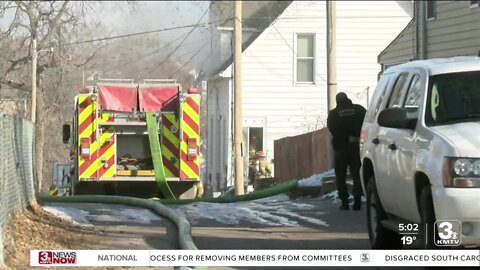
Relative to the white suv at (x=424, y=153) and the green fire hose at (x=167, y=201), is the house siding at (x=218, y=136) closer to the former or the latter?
the green fire hose at (x=167, y=201)

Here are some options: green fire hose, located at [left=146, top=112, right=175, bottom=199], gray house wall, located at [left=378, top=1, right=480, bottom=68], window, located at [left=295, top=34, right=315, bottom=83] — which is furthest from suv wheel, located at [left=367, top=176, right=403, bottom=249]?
window, located at [left=295, top=34, right=315, bottom=83]

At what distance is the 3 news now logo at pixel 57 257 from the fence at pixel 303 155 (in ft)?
36.4

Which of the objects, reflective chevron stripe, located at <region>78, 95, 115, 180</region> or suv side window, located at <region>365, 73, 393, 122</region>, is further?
reflective chevron stripe, located at <region>78, 95, 115, 180</region>

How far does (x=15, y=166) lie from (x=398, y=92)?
4.49 metres

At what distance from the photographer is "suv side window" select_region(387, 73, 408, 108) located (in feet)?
26.0

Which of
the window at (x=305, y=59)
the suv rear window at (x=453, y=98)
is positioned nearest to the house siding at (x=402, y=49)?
the window at (x=305, y=59)

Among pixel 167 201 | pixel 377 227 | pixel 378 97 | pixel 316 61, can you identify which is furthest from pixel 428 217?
pixel 316 61

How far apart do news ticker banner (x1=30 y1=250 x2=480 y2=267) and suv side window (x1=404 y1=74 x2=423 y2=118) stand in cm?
140

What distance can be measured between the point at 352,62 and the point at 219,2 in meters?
6.28

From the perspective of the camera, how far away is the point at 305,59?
30.4m

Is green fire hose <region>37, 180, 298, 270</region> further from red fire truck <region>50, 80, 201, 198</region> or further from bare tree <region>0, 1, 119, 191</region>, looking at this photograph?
bare tree <region>0, 1, 119, 191</region>

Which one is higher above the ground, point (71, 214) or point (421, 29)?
point (421, 29)

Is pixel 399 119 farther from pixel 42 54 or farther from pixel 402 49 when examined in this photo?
pixel 42 54

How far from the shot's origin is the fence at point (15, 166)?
316 inches
